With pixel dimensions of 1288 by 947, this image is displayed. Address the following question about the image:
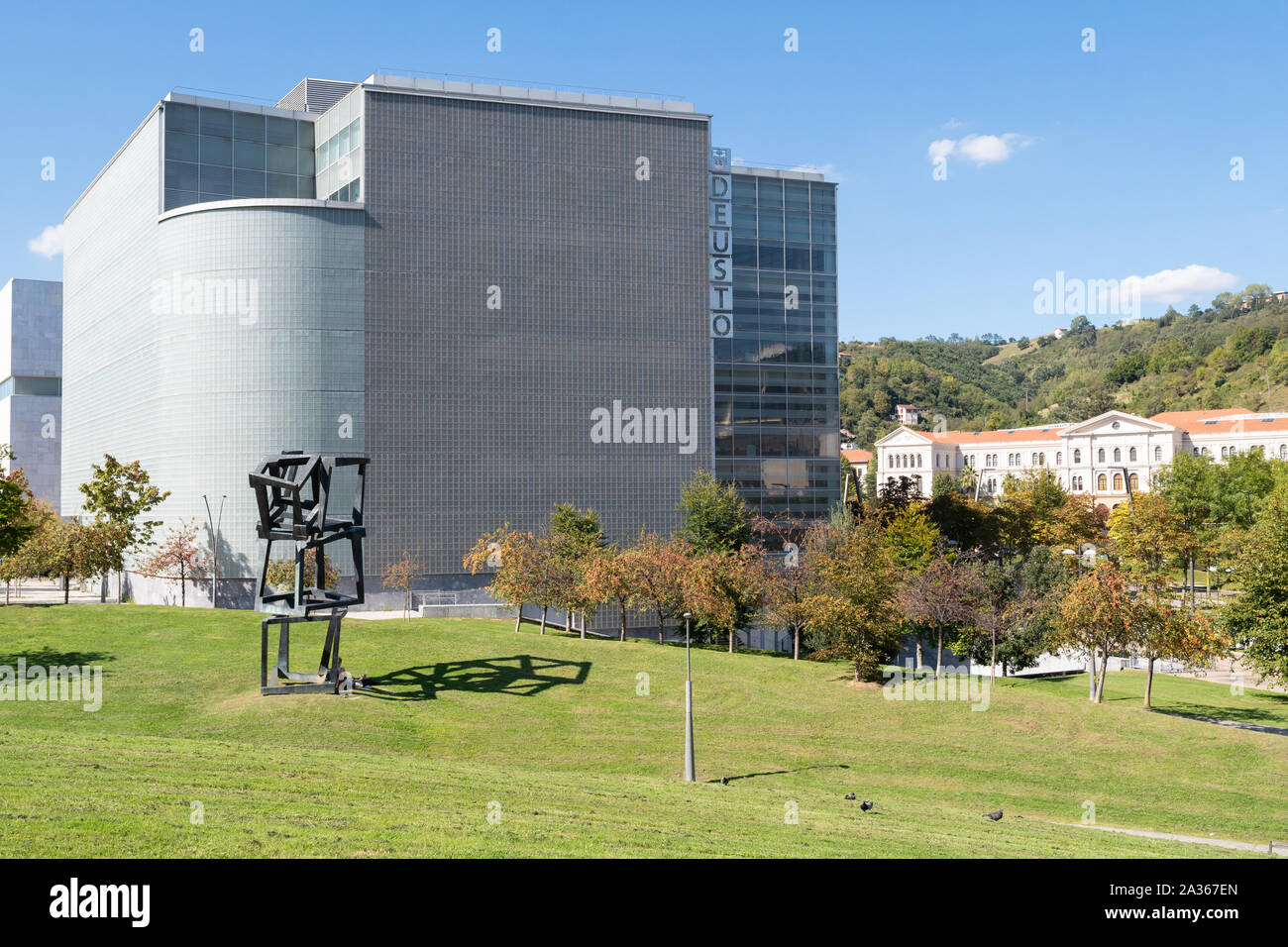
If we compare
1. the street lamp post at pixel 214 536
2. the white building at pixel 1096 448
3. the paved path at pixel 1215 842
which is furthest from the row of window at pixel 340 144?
the white building at pixel 1096 448

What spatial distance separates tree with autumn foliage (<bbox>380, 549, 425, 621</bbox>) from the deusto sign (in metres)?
28.0

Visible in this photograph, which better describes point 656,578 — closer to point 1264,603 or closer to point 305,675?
point 305,675

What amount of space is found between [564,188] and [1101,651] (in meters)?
46.2

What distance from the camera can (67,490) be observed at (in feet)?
315

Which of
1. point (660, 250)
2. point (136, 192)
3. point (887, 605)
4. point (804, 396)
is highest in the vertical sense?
point (136, 192)

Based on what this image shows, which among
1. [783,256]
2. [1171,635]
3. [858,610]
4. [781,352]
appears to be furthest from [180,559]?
[1171,635]

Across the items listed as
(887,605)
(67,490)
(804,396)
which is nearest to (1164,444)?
(804,396)

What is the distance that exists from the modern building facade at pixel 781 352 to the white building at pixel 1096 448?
6103cm

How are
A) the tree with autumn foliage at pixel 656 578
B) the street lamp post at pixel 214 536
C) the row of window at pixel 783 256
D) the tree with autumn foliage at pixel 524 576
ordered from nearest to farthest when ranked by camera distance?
the tree with autumn foliage at pixel 524 576, the tree with autumn foliage at pixel 656 578, the street lamp post at pixel 214 536, the row of window at pixel 783 256

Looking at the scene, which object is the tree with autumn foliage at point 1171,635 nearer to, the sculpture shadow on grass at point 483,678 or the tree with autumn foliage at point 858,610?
the tree with autumn foliage at point 858,610

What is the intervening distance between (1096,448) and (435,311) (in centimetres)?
11524

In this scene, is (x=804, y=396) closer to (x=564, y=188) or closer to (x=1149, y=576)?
(x=564, y=188)

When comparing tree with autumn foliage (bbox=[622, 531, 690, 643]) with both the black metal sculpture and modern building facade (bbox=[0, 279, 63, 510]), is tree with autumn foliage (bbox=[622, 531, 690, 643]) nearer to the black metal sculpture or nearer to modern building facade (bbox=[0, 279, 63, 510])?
the black metal sculpture

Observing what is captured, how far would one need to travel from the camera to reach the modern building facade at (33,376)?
109m
